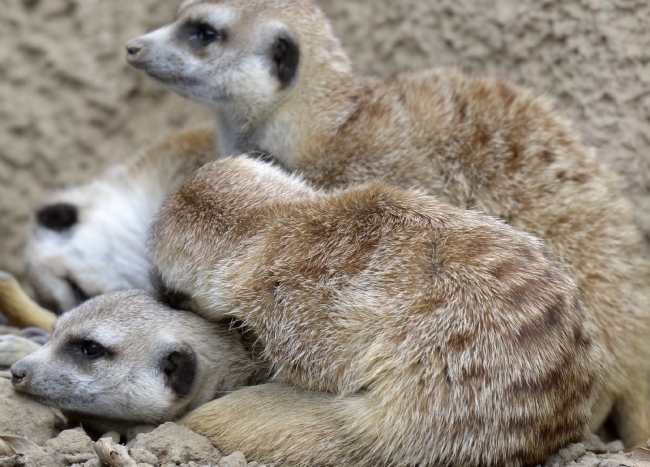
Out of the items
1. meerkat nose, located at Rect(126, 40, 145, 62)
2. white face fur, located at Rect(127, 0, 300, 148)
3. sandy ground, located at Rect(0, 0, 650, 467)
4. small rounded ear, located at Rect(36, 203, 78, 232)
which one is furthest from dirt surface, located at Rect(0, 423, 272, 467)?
sandy ground, located at Rect(0, 0, 650, 467)

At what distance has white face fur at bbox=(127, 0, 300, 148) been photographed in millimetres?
3672

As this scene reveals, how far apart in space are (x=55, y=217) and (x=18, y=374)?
1712 millimetres

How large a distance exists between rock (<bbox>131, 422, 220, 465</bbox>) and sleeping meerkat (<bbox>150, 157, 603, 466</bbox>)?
5cm

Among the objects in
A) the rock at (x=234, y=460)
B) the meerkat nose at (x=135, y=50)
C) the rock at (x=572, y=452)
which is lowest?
the rock at (x=234, y=460)

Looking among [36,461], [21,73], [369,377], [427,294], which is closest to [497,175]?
[427,294]

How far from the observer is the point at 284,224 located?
2.66 metres

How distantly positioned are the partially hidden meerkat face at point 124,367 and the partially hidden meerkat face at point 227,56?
50.7 inches

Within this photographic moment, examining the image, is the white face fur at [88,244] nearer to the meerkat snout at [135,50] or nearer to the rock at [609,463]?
the meerkat snout at [135,50]

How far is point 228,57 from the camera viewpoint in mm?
3697

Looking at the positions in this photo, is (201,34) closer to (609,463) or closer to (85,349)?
Answer: (85,349)

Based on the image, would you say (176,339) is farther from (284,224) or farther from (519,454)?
(519,454)

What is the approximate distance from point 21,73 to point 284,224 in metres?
3.19

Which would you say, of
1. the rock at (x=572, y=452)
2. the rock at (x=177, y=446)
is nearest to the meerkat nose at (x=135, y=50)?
the rock at (x=177, y=446)

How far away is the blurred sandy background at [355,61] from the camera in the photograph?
4.18 meters
